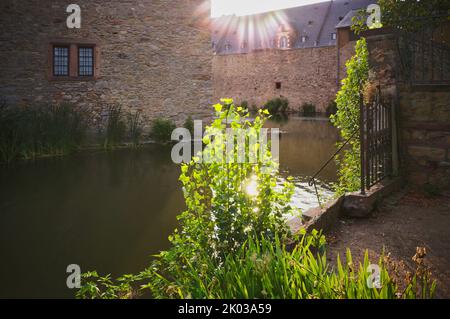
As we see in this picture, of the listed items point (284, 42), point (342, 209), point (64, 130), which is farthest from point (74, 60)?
point (284, 42)

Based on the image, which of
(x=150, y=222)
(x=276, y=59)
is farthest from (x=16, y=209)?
(x=276, y=59)

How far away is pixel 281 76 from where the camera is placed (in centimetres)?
3147

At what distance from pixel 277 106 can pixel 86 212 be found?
2474 cm

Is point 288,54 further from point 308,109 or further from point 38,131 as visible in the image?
point 38,131

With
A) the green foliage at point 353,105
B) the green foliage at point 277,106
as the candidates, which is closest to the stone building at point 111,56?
the green foliage at point 353,105

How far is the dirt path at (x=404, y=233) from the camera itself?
346cm

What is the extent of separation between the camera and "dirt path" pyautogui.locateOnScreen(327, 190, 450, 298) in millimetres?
3461

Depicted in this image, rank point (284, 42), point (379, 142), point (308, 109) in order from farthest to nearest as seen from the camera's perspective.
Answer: point (284, 42) → point (308, 109) → point (379, 142)

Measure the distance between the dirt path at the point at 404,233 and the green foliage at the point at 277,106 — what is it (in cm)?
2436

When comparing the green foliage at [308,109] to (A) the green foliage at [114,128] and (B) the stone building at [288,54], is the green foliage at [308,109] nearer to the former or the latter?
(B) the stone building at [288,54]

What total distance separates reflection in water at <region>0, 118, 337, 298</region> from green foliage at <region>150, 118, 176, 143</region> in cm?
241

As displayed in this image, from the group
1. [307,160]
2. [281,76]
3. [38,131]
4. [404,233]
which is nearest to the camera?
[404,233]

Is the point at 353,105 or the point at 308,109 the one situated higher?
the point at 308,109

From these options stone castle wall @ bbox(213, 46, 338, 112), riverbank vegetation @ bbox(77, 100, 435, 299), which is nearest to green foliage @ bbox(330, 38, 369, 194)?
riverbank vegetation @ bbox(77, 100, 435, 299)
